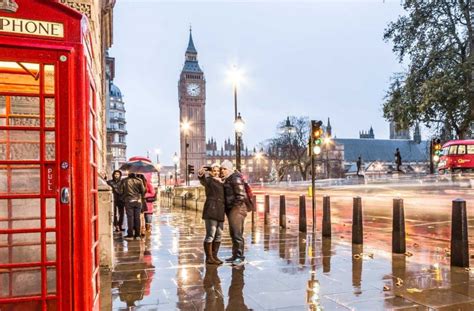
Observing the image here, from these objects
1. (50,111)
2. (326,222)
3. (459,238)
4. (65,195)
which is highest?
(50,111)

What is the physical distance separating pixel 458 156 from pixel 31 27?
4585 cm

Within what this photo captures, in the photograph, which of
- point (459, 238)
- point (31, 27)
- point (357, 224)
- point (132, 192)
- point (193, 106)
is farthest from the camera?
point (193, 106)

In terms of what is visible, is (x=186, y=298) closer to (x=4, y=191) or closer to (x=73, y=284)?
(x=73, y=284)

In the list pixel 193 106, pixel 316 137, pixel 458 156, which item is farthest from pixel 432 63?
pixel 193 106

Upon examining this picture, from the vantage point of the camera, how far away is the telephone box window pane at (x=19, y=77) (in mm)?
3430

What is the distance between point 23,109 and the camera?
3496 millimetres

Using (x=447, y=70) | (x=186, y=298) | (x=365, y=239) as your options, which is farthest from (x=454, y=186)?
(x=186, y=298)

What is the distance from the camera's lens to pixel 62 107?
336cm

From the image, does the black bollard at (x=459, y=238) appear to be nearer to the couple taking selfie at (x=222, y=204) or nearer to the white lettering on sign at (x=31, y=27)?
the couple taking selfie at (x=222, y=204)

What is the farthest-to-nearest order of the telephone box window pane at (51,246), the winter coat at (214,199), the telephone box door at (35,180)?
the winter coat at (214,199)
the telephone box window pane at (51,246)
the telephone box door at (35,180)

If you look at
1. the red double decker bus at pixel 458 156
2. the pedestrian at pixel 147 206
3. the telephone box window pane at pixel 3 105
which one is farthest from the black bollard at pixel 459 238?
the red double decker bus at pixel 458 156

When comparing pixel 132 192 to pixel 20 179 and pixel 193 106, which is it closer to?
pixel 20 179

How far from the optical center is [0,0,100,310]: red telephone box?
10.8 feet

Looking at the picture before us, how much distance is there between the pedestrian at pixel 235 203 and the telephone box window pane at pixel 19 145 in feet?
16.4
